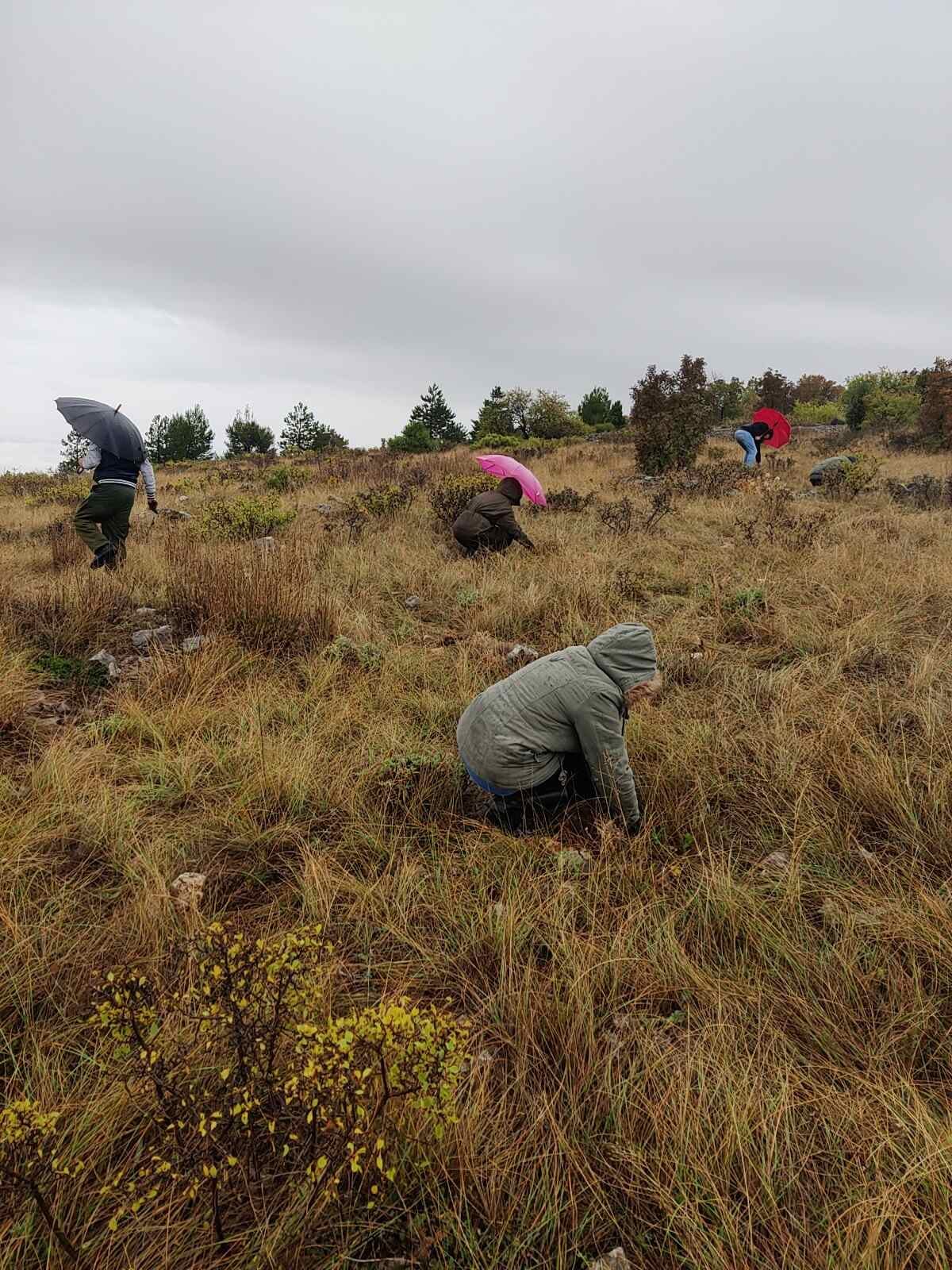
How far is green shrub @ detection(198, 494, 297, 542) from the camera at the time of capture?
7062mm

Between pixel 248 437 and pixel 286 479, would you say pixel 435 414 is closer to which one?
pixel 248 437

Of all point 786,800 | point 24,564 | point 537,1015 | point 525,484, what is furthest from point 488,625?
point 24,564

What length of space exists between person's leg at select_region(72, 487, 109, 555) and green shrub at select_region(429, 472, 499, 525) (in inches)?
153

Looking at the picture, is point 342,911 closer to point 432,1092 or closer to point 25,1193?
point 432,1092

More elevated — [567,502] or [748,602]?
[567,502]

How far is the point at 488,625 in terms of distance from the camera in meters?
4.80

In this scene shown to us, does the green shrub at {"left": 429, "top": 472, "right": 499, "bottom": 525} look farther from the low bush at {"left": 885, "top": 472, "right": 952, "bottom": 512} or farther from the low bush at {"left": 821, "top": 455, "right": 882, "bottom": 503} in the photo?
the low bush at {"left": 885, "top": 472, "right": 952, "bottom": 512}

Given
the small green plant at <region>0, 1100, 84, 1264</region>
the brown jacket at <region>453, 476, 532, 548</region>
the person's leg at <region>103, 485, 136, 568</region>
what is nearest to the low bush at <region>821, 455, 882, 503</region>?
the brown jacket at <region>453, 476, 532, 548</region>

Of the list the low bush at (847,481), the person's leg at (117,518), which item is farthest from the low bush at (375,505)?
the low bush at (847,481)

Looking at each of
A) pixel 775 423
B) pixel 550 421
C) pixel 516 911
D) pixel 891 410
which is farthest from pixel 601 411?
pixel 516 911

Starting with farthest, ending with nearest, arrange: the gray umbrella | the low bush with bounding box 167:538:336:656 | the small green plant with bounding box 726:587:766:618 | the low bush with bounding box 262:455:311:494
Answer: the low bush with bounding box 262:455:311:494, the gray umbrella, the small green plant with bounding box 726:587:766:618, the low bush with bounding box 167:538:336:656

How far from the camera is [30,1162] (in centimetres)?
112

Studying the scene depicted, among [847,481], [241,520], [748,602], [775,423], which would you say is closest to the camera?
[748,602]

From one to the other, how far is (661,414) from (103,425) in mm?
11355
